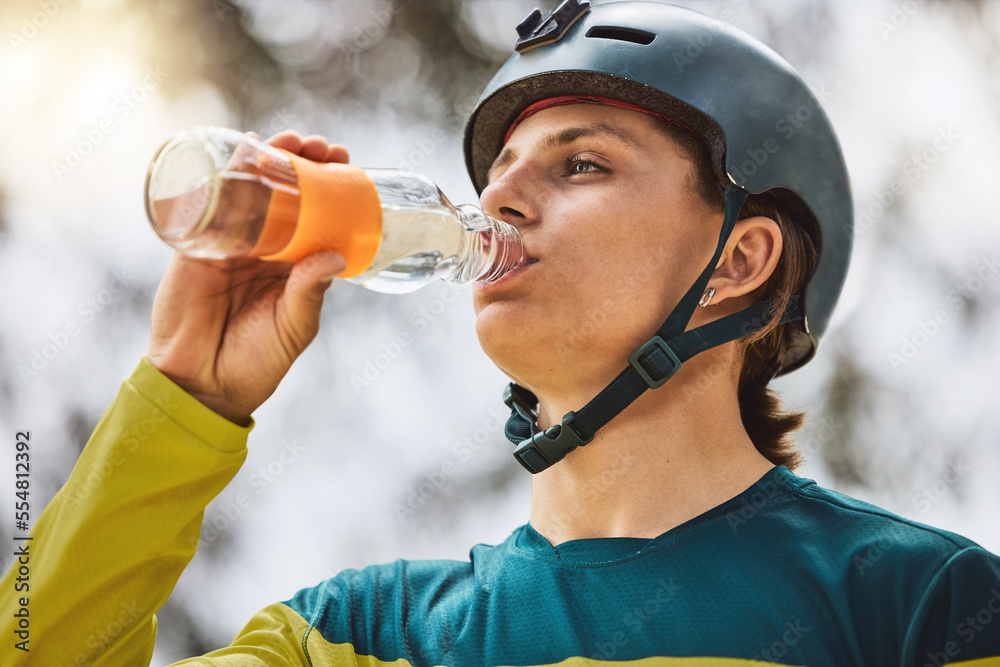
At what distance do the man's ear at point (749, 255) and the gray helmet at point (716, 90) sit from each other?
0.11 m

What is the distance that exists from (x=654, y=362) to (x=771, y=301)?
0.45m

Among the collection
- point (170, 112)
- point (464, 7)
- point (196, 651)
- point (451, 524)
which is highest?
point (464, 7)

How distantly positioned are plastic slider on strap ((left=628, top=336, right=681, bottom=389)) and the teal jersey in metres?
0.30

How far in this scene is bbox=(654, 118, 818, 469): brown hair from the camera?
2164 millimetres

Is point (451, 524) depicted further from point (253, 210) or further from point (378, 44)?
point (253, 210)

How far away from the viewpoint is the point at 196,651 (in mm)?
4188

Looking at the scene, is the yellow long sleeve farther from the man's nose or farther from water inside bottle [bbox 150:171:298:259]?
the man's nose

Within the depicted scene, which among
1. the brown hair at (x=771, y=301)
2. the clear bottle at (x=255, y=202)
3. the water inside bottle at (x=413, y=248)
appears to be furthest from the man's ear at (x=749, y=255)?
the clear bottle at (x=255, y=202)

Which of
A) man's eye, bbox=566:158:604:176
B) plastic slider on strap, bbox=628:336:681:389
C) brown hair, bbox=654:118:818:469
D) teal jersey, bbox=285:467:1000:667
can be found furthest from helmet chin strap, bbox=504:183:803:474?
man's eye, bbox=566:158:604:176

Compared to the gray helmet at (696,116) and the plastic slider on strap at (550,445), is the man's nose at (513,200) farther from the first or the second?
the plastic slider on strap at (550,445)

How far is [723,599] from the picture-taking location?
1.72 m

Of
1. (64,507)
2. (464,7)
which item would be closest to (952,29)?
(464,7)

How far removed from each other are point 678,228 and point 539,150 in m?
0.38

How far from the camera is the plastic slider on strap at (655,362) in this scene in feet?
6.34
